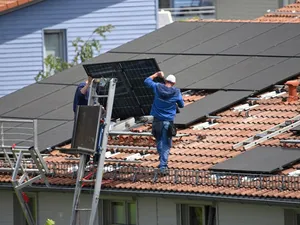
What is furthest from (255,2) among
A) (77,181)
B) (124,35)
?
(77,181)

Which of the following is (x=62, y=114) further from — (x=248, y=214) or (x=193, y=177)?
(x=248, y=214)

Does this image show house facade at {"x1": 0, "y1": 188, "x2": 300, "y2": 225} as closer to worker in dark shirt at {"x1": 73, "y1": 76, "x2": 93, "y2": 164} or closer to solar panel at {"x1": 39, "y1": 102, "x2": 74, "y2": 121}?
worker in dark shirt at {"x1": 73, "y1": 76, "x2": 93, "y2": 164}

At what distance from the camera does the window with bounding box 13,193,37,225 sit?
37.3 metres

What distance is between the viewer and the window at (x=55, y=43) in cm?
5238

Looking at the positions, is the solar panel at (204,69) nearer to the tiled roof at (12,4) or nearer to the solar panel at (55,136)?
the solar panel at (55,136)

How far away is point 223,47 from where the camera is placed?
42.4 m

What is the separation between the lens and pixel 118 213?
36125 millimetres

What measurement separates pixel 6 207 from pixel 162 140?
14.8ft

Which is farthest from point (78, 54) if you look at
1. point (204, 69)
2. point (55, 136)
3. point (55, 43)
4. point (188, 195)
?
point (188, 195)

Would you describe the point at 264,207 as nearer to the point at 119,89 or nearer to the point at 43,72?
the point at 119,89

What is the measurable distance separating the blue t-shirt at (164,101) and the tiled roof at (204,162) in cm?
109

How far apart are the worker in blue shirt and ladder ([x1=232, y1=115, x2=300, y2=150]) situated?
1.65 m

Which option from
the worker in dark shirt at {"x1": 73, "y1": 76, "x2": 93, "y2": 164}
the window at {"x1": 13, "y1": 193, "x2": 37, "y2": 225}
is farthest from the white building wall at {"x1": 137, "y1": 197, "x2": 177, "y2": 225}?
the window at {"x1": 13, "y1": 193, "x2": 37, "y2": 225}

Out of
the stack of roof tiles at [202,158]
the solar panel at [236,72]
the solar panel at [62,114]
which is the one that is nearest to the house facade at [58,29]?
the solar panel at [236,72]
